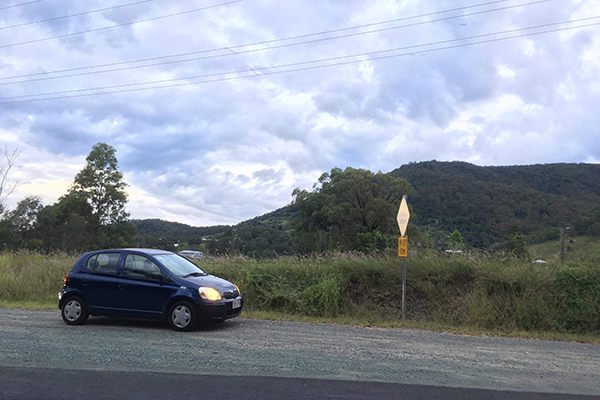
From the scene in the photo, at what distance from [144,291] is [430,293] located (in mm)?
7409

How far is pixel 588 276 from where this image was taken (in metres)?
10.7

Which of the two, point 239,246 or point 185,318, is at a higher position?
point 239,246

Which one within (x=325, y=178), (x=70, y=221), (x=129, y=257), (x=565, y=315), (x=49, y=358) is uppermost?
(x=325, y=178)

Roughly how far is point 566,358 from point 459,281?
16.1ft

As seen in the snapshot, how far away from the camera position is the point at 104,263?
9.83 m

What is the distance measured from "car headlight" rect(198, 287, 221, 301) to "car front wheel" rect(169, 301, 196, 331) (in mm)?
328

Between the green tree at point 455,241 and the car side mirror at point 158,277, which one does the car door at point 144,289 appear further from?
the green tree at point 455,241

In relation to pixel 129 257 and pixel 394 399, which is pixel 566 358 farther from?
pixel 129 257

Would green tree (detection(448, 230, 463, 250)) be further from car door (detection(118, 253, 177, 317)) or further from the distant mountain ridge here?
the distant mountain ridge

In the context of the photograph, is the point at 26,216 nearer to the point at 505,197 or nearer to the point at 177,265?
the point at 177,265

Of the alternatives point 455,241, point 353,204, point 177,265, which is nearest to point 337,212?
point 353,204

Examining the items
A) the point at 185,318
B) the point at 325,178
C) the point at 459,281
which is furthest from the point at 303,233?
the point at 185,318

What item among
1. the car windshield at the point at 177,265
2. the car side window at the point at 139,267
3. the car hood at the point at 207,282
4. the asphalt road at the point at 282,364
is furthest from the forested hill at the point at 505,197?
the car side window at the point at 139,267

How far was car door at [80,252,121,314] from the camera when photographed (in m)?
9.42
